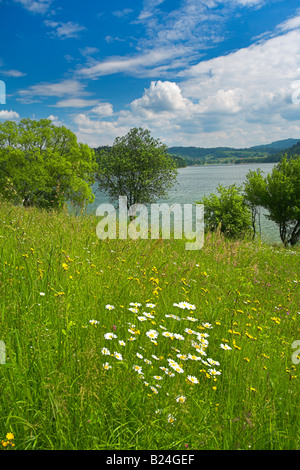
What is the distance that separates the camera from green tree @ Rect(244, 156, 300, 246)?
102ft

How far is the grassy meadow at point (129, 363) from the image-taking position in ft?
5.88

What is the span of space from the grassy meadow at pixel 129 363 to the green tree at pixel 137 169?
92.8 ft

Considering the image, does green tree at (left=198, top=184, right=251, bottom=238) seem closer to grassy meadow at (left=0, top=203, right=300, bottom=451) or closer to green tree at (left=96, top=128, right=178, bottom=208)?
green tree at (left=96, top=128, right=178, bottom=208)

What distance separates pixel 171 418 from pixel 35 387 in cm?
98

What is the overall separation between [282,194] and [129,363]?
32956 mm

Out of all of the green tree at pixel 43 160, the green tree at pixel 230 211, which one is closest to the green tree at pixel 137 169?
the green tree at pixel 43 160

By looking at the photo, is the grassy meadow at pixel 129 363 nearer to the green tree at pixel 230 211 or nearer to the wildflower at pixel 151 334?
the wildflower at pixel 151 334

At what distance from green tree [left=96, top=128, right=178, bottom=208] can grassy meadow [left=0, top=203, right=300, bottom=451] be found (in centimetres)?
2829

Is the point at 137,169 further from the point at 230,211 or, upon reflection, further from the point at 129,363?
the point at 129,363

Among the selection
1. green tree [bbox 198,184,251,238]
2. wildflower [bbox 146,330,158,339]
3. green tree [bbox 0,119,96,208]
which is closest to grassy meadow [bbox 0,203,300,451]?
wildflower [bbox 146,330,158,339]

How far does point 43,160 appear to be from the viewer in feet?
121

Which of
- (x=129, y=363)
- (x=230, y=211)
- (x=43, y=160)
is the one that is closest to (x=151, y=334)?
(x=129, y=363)

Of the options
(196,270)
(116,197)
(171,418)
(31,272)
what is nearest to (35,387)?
(171,418)

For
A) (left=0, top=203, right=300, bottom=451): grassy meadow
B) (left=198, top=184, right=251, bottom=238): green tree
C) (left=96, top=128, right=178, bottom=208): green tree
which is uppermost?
(left=96, top=128, right=178, bottom=208): green tree
